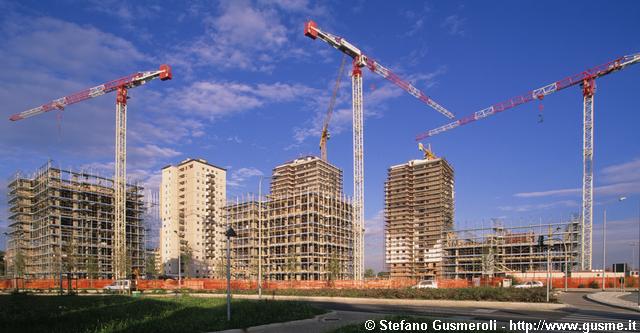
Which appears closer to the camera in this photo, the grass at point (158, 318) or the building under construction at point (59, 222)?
the grass at point (158, 318)

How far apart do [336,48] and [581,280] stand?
53.4m

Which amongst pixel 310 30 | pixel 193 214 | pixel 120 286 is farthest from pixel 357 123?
pixel 193 214

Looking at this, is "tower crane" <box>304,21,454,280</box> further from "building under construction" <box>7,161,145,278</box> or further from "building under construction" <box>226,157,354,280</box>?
"building under construction" <box>7,161,145,278</box>

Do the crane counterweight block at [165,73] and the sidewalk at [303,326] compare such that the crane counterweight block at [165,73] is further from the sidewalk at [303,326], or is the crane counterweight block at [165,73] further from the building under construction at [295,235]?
the sidewalk at [303,326]

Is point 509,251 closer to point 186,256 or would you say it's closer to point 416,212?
point 416,212

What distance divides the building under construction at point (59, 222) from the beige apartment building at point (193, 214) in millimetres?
22193

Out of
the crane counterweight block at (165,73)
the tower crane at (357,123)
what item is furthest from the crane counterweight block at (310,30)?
the crane counterweight block at (165,73)

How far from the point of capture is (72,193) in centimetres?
10500

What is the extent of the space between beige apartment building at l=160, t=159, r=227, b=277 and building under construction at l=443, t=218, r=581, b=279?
64794 millimetres

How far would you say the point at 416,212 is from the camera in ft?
472

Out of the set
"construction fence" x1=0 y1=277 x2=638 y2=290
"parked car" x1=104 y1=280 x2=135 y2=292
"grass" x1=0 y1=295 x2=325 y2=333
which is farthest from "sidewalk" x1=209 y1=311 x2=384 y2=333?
"parked car" x1=104 y1=280 x2=135 y2=292

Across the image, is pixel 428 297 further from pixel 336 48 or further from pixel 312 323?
pixel 336 48

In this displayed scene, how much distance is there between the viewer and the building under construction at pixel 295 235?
354ft

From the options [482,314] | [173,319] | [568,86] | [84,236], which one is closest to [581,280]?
[482,314]
